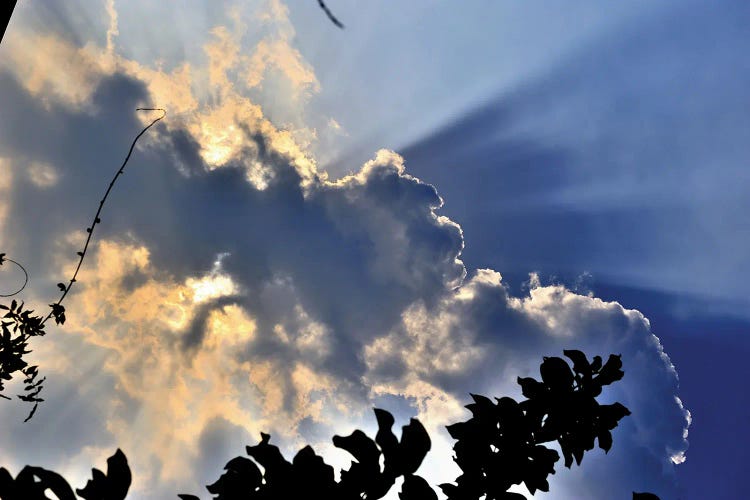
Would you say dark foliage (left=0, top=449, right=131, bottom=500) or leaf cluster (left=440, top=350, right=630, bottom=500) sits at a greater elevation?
leaf cluster (left=440, top=350, right=630, bottom=500)

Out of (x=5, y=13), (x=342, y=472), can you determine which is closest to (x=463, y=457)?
(x=342, y=472)

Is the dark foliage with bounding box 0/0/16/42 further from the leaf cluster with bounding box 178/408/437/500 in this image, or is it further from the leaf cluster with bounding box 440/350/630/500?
the leaf cluster with bounding box 440/350/630/500

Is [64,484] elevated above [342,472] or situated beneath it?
situated beneath

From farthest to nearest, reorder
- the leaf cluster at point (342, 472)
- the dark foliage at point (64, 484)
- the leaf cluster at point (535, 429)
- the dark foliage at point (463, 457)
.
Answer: the leaf cluster at point (535, 429) → the leaf cluster at point (342, 472) → the dark foliage at point (463, 457) → the dark foliage at point (64, 484)

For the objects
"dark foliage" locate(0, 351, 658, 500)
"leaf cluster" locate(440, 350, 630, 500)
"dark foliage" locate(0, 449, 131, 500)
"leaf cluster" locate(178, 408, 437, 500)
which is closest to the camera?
"dark foliage" locate(0, 449, 131, 500)

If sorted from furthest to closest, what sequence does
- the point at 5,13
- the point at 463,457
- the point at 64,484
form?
the point at 463,457 → the point at 64,484 → the point at 5,13

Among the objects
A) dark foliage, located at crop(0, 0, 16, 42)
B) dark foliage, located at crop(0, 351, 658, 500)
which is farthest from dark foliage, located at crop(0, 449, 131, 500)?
dark foliage, located at crop(0, 0, 16, 42)

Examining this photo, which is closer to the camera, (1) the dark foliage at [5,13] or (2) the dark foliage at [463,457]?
(1) the dark foliage at [5,13]

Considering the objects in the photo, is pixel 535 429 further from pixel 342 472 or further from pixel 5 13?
pixel 5 13

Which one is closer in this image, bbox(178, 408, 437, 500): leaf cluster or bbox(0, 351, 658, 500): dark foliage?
bbox(0, 351, 658, 500): dark foliage

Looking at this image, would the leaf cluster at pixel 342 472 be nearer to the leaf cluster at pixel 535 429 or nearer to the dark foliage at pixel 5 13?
the leaf cluster at pixel 535 429

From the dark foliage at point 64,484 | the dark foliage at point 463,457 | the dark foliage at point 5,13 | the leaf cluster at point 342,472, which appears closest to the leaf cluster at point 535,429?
the dark foliage at point 463,457

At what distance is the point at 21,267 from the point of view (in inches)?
291

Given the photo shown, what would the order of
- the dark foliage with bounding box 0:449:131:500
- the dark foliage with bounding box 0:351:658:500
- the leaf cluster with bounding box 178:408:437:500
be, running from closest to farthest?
the dark foliage with bounding box 0:449:131:500 < the dark foliage with bounding box 0:351:658:500 < the leaf cluster with bounding box 178:408:437:500
